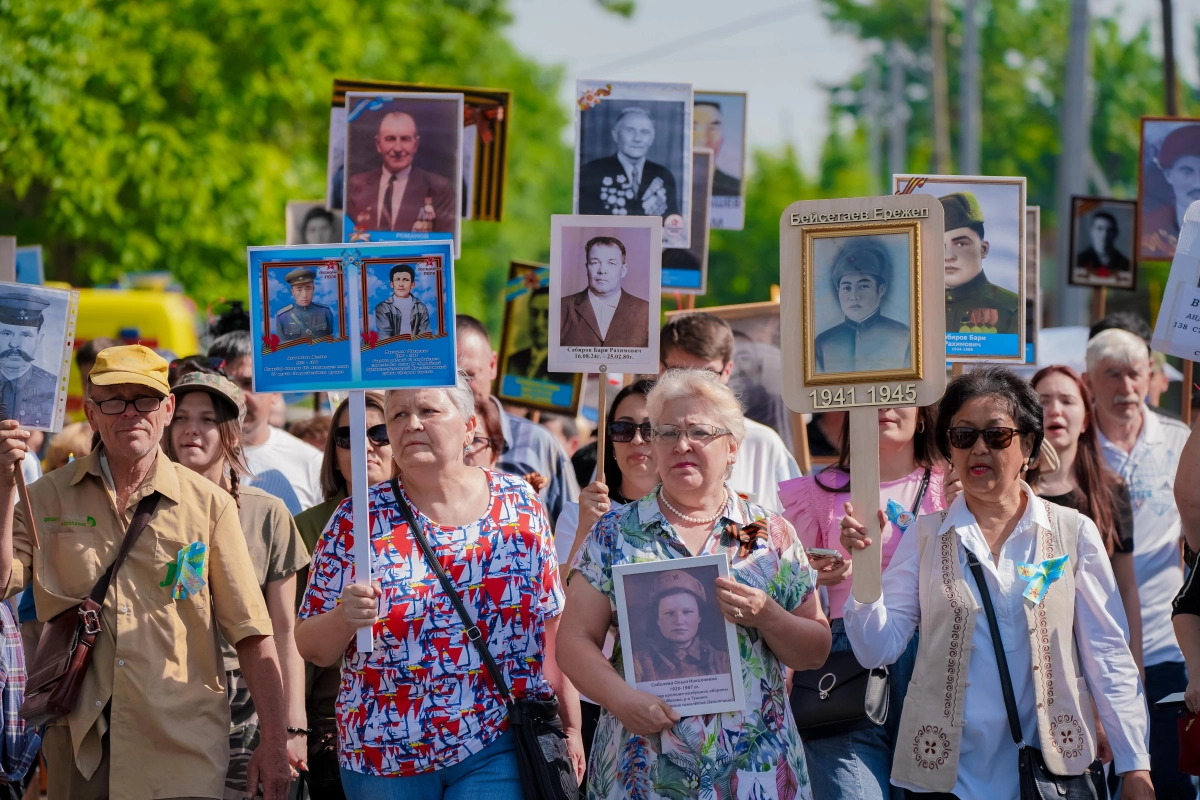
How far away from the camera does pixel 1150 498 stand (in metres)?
6.27

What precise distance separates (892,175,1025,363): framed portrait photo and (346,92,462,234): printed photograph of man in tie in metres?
2.19

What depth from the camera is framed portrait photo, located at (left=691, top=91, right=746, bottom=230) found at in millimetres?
8055

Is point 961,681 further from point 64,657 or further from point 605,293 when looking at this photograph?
point 64,657

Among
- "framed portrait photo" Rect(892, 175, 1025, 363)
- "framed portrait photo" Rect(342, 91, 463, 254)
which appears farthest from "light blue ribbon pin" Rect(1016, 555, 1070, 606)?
"framed portrait photo" Rect(342, 91, 463, 254)

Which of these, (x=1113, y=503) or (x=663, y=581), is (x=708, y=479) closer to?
(x=663, y=581)

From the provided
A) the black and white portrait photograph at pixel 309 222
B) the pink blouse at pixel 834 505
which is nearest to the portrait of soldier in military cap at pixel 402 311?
the pink blouse at pixel 834 505

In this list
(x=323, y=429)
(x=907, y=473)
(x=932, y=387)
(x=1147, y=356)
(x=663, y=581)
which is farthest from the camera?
(x=323, y=429)

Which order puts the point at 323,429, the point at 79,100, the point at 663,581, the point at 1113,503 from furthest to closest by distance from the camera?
the point at 79,100 < the point at 323,429 < the point at 1113,503 < the point at 663,581

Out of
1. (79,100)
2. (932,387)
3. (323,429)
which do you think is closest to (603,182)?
(323,429)

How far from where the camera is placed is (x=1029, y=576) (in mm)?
4242

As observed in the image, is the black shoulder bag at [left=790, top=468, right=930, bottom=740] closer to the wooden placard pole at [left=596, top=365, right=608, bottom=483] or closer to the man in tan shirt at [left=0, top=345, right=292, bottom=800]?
the wooden placard pole at [left=596, top=365, right=608, bottom=483]

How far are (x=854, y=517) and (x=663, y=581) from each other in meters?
0.57

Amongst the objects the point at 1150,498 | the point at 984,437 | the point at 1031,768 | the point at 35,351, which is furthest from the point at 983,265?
the point at 35,351

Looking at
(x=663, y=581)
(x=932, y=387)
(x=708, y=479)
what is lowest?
(x=663, y=581)
